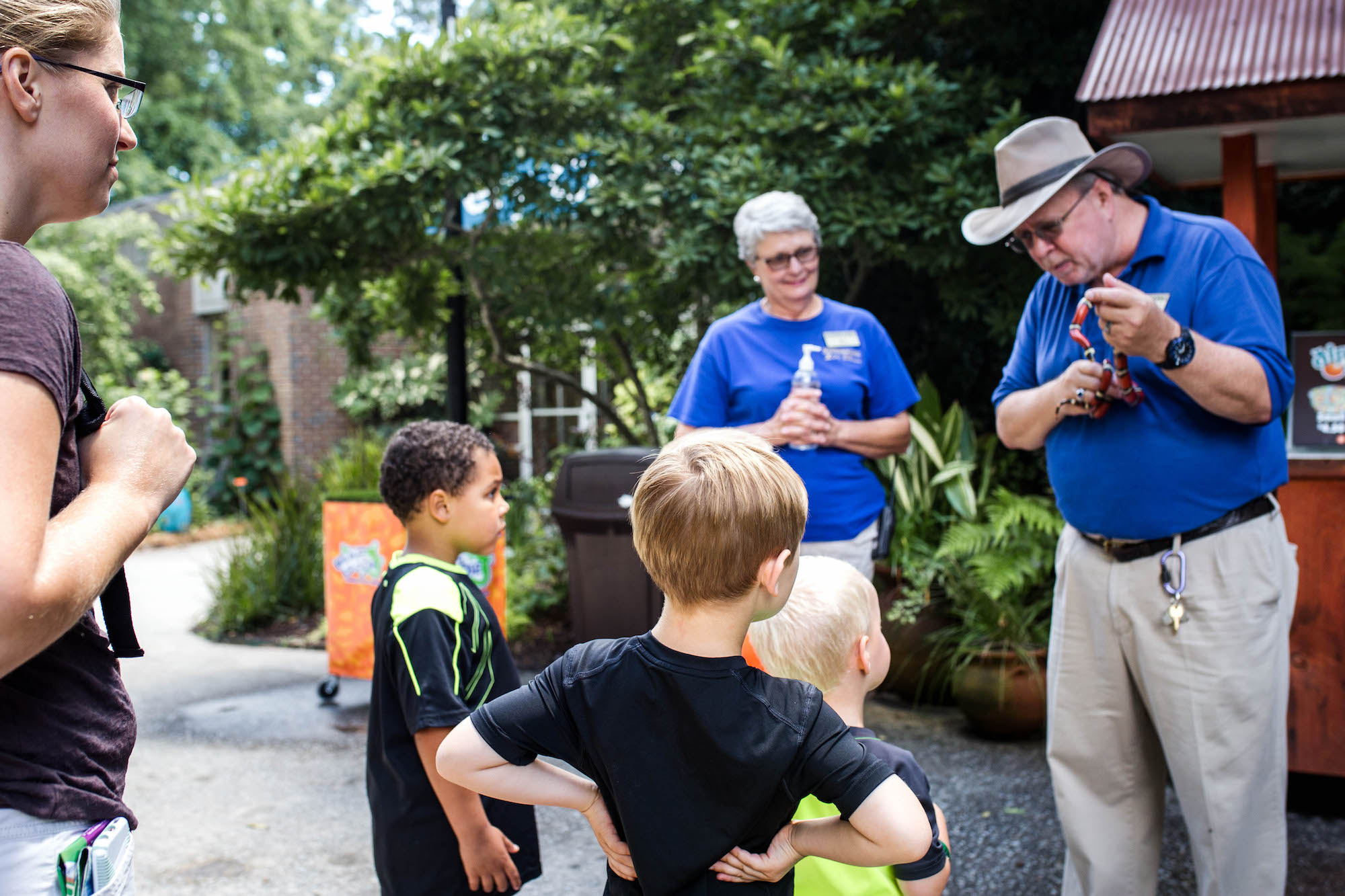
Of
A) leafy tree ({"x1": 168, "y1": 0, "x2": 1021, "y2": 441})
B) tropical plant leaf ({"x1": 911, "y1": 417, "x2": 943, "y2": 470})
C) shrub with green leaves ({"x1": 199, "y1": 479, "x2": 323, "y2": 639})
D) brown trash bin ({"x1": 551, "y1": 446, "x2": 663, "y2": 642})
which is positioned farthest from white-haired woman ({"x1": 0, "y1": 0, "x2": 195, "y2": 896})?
shrub with green leaves ({"x1": 199, "y1": 479, "x2": 323, "y2": 639})

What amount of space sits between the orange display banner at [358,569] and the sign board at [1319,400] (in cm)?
338

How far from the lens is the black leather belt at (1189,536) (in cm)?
244

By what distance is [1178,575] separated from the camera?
8.01ft

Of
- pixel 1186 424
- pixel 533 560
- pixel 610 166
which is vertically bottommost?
pixel 533 560

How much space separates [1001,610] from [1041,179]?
276 cm

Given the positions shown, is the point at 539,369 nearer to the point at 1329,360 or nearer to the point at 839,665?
the point at 1329,360

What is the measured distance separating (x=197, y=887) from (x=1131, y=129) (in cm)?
411

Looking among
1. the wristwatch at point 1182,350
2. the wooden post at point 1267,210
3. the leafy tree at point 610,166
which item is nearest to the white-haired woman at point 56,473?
the wristwatch at point 1182,350

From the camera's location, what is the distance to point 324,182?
18.2 ft

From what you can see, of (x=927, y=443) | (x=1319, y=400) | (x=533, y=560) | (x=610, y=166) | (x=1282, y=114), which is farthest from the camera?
(x=533, y=560)

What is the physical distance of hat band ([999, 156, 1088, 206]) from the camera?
264cm

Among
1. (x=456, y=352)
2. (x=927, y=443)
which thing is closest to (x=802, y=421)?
(x=927, y=443)

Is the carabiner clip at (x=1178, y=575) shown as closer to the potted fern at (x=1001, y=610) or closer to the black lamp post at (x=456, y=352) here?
the potted fern at (x=1001, y=610)

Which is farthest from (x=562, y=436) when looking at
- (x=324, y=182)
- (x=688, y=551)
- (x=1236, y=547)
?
(x=688, y=551)
